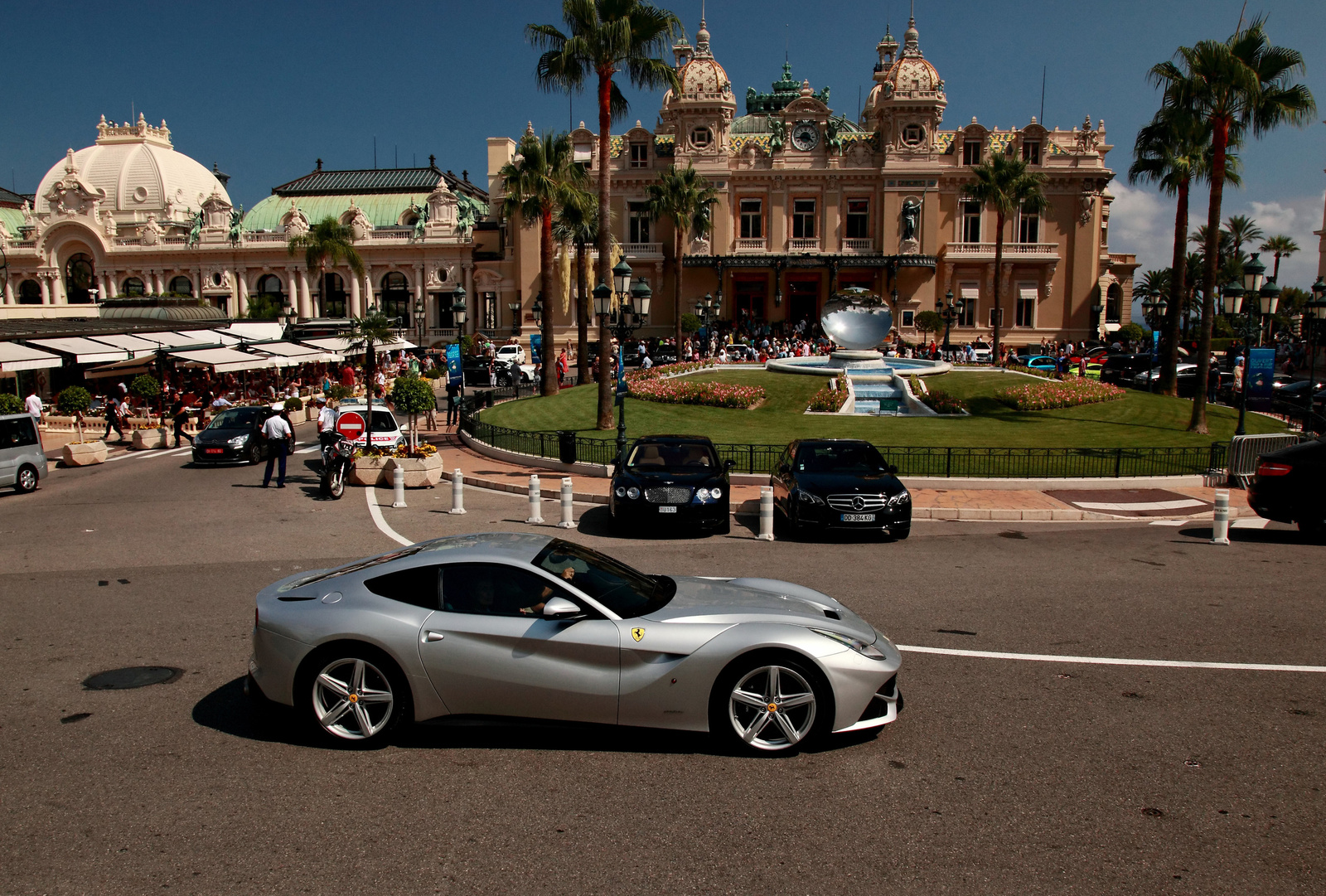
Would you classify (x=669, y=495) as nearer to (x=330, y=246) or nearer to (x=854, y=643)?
(x=854, y=643)

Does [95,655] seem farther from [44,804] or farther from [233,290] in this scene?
[233,290]

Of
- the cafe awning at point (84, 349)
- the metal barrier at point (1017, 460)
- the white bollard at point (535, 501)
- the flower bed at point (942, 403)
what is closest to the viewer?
the white bollard at point (535, 501)

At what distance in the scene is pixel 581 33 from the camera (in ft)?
81.2

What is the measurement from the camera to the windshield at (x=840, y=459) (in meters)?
14.8

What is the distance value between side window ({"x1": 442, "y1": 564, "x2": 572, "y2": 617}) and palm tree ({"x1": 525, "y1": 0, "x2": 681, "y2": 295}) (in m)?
18.2

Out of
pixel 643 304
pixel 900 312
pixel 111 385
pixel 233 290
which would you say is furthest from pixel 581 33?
pixel 233 290

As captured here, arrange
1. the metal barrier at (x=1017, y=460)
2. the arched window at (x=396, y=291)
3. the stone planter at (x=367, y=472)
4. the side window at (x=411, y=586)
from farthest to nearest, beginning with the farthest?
the arched window at (x=396, y=291) < the stone planter at (x=367, y=472) < the metal barrier at (x=1017, y=460) < the side window at (x=411, y=586)

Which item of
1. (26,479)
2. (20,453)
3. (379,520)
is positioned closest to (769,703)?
(379,520)

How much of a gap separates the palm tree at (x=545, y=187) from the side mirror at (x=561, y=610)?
29.2 meters

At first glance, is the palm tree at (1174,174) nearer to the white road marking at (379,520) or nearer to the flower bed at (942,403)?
the flower bed at (942,403)

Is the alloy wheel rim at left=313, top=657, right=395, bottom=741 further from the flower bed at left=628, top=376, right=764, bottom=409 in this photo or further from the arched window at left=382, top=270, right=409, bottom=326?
the arched window at left=382, top=270, right=409, bottom=326

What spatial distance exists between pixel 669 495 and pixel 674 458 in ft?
4.33

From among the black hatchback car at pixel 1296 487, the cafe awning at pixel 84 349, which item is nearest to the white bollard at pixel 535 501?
the black hatchback car at pixel 1296 487

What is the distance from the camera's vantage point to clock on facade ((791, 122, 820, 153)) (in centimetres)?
6041
